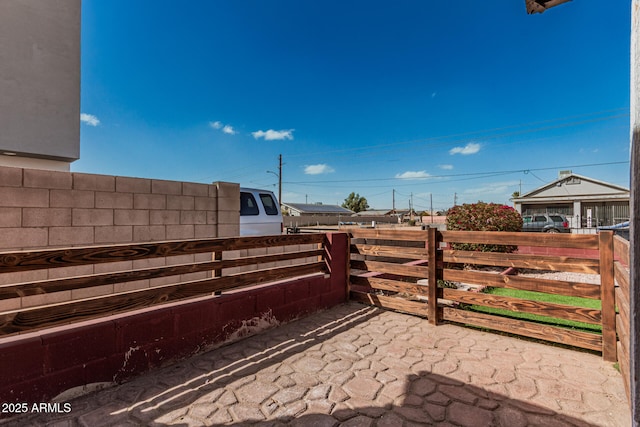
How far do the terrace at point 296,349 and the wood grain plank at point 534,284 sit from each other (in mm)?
14

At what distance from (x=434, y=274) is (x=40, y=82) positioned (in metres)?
10.5

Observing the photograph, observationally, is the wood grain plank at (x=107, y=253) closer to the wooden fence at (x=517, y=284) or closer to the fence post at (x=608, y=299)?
the wooden fence at (x=517, y=284)

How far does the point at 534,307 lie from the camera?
341 centimetres

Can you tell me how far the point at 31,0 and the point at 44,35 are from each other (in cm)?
86

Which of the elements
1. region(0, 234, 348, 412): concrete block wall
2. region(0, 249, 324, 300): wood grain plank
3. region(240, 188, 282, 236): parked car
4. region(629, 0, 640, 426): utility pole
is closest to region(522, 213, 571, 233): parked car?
region(240, 188, 282, 236): parked car

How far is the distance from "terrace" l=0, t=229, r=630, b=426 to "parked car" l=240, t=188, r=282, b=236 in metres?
2.66

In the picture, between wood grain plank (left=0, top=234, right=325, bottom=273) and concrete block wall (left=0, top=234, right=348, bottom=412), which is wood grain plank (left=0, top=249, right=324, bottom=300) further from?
concrete block wall (left=0, top=234, right=348, bottom=412)

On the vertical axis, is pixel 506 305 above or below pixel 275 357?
above

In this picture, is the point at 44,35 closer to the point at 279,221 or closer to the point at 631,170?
the point at 279,221

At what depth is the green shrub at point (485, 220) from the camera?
8.70 meters

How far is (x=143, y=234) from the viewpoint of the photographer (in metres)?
→ 4.32

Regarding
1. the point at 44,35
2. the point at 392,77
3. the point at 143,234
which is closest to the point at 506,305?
the point at 143,234

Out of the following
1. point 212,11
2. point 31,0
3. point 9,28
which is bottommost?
point 9,28

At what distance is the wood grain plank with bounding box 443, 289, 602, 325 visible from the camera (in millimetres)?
3133
